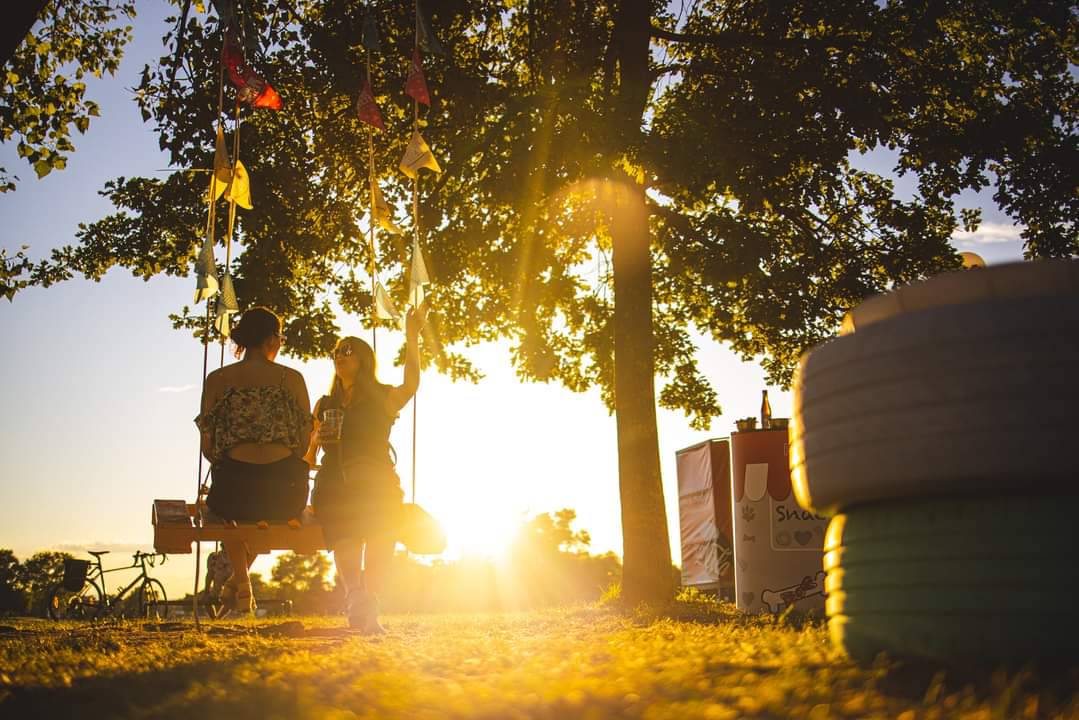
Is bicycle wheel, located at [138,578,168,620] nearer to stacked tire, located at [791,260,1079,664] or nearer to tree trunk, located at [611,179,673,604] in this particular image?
tree trunk, located at [611,179,673,604]

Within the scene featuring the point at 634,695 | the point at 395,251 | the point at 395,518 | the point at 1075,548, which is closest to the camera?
the point at 634,695

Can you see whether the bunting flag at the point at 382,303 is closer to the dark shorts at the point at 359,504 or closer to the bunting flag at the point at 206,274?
the bunting flag at the point at 206,274

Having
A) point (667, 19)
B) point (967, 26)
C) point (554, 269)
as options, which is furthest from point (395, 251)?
point (967, 26)

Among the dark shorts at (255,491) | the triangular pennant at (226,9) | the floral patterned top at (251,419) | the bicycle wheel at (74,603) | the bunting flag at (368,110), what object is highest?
the triangular pennant at (226,9)

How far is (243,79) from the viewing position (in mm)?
9508

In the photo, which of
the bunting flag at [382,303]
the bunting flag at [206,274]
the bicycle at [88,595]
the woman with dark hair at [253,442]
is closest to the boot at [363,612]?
the woman with dark hair at [253,442]

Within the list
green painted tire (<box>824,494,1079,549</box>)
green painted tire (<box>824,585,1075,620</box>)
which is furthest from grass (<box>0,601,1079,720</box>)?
green painted tire (<box>824,494,1079,549</box>)

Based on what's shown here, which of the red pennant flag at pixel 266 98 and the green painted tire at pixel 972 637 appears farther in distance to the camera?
the red pennant flag at pixel 266 98

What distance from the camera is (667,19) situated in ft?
50.7

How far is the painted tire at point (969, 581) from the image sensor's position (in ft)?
9.84

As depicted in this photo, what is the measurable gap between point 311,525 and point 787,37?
9.47 meters

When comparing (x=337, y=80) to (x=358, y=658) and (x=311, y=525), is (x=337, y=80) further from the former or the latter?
(x=358, y=658)

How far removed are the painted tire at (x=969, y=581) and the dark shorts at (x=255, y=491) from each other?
375 centimetres

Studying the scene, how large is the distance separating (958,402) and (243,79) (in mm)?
8046
